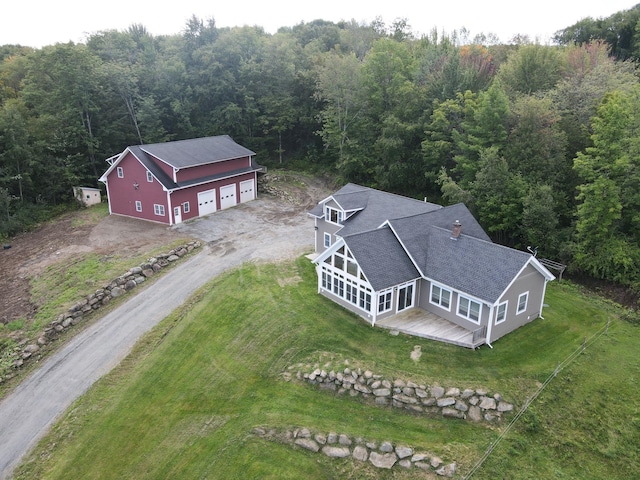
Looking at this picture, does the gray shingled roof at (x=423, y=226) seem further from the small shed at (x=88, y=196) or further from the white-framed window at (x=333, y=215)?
the small shed at (x=88, y=196)

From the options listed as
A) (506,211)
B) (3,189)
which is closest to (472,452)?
(506,211)

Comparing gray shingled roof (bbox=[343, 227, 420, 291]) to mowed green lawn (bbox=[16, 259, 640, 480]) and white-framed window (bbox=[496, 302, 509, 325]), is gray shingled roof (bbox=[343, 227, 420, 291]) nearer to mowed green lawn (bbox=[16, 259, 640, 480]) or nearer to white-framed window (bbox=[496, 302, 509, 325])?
mowed green lawn (bbox=[16, 259, 640, 480])

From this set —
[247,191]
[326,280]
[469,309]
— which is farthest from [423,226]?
[247,191]

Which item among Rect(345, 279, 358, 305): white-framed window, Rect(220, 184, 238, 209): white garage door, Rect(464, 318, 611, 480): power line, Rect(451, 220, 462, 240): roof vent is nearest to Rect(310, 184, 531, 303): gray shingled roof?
Rect(451, 220, 462, 240): roof vent

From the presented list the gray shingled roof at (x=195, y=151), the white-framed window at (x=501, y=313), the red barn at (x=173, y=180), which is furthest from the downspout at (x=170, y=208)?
the white-framed window at (x=501, y=313)

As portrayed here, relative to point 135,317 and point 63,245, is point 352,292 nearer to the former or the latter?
point 135,317

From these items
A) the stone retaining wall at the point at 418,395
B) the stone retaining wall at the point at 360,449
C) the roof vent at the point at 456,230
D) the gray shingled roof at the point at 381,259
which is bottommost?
the stone retaining wall at the point at 360,449
